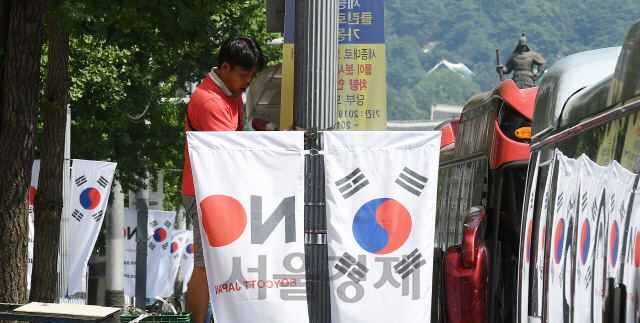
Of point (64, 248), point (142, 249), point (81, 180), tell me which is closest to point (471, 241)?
point (81, 180)

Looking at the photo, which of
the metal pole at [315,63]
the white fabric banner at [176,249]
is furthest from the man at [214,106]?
the white fabric banner at [176,249]

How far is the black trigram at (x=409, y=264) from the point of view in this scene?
5.00 meters

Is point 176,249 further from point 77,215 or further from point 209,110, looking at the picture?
point 209,110

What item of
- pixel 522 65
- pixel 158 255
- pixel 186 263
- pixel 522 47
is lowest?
pixel 186 263

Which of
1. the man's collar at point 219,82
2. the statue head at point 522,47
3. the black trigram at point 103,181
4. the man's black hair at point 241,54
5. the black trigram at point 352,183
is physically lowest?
the black trigram at point 352,183

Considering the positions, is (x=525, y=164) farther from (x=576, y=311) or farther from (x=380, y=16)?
(x=576, y=311)

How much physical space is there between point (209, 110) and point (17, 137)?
151 inches

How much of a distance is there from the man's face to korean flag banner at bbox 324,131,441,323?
3.26 feet

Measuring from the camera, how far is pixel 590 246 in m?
3.93

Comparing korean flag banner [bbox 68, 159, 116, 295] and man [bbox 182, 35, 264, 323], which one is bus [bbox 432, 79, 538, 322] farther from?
korean flag banner [bbox 68, 159, 116, 295]

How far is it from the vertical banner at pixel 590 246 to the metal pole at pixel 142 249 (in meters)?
24.5

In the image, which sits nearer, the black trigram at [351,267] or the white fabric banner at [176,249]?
the black trigram at [351,267]

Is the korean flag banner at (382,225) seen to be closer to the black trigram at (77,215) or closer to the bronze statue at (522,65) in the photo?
the black trigram at (77,215)

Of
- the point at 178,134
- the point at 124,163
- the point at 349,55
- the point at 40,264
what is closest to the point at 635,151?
the point at 349,55
